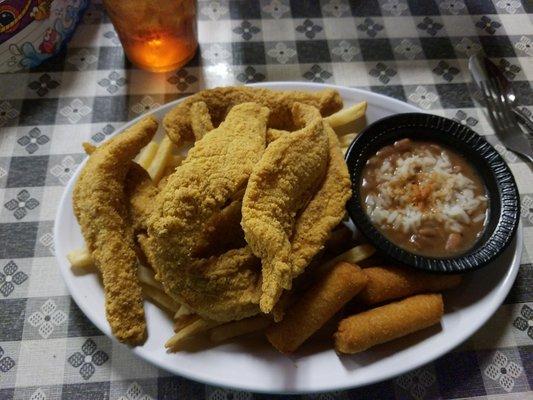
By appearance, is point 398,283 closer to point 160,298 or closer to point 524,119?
point 160,298

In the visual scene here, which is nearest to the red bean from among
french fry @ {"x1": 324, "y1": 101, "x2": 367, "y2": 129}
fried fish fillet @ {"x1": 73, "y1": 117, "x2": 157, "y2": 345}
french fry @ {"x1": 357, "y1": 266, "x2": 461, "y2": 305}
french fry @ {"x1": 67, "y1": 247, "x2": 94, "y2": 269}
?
french fry @ {"x1": 357, "y1": 266, "x2": 461, "y2": 305}

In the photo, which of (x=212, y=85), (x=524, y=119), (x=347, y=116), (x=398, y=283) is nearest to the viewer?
(x=398, y=283)

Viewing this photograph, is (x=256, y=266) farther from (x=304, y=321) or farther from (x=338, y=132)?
(x=338, y=132)

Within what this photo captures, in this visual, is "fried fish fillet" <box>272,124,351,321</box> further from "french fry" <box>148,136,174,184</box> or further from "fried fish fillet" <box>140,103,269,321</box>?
"french fry" <box>148,136,174,184</box>

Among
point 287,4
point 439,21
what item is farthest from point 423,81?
point 287,4

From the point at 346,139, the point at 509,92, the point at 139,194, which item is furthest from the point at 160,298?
the point at 509,92

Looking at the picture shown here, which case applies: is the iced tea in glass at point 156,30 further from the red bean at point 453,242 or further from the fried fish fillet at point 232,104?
the red bean at point 453,242
